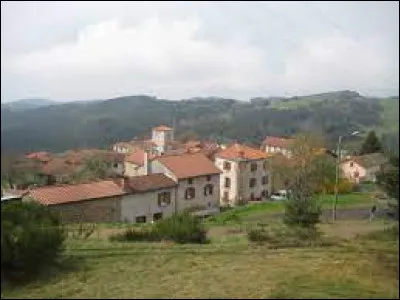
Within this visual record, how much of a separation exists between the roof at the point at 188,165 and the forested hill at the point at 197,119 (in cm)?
316

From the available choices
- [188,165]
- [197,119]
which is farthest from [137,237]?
[197,119]

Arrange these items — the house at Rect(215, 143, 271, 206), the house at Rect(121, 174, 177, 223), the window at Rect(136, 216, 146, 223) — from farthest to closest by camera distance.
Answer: the house at Rect(215, 143, 271, 206) → the window at Rect(136, 216, 146, 223) → the house at Rect(121, 174, 177, 223)

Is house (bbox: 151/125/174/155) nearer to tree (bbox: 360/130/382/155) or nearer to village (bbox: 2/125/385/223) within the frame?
village (bbox: 2/125/385/223)

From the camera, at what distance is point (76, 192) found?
109 ft

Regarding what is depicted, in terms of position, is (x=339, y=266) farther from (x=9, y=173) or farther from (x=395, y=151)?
(x=9, y=173)

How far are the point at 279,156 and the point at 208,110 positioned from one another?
862 cm

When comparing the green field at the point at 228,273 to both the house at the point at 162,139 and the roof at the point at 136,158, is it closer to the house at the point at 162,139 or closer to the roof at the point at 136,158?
the roof at the point at 136,158

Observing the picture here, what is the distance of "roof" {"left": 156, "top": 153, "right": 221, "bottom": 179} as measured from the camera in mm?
A: 42594

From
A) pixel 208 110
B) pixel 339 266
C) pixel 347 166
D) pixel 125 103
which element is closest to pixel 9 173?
pixel 339 266

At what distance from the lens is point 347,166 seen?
199ft

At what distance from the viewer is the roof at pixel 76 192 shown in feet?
103

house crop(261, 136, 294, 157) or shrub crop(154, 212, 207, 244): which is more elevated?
house crop(261, 136, 294, 157)

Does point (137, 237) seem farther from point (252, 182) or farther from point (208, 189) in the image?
point (252, 182)

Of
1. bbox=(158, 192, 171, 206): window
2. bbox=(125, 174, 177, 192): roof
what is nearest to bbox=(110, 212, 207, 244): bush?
bbox=(125, 174, 177, 192): roof
